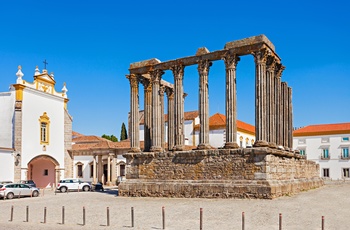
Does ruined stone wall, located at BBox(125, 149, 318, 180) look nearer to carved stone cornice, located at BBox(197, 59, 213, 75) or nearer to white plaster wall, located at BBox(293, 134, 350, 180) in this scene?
carved stone cornice, located at BBox(197, 59, 213, 75)

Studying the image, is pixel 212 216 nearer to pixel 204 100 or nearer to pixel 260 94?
pixel 260 94

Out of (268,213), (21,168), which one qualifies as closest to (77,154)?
(21,168)

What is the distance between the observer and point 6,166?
35781 mm

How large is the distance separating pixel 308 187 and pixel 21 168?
82.0 feet

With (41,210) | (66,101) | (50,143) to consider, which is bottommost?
(41,210)

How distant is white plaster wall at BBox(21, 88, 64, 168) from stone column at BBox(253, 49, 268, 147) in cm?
2397

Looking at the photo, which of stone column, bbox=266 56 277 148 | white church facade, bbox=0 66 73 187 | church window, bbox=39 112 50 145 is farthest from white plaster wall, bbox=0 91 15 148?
stone column, bbox=266 56 277 148

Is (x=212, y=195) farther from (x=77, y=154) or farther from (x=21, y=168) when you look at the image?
(x=77, y=154)

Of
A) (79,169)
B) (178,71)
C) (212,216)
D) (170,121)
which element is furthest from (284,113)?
(79,169)

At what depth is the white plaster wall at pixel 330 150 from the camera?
59.9m

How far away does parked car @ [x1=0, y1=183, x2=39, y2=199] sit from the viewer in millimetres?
28031

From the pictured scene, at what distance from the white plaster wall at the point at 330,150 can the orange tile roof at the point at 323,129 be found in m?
0.62

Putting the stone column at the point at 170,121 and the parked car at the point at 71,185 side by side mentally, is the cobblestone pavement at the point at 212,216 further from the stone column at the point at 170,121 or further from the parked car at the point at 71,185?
the parked car at the point at 71,185

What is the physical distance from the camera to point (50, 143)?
41281 mm
